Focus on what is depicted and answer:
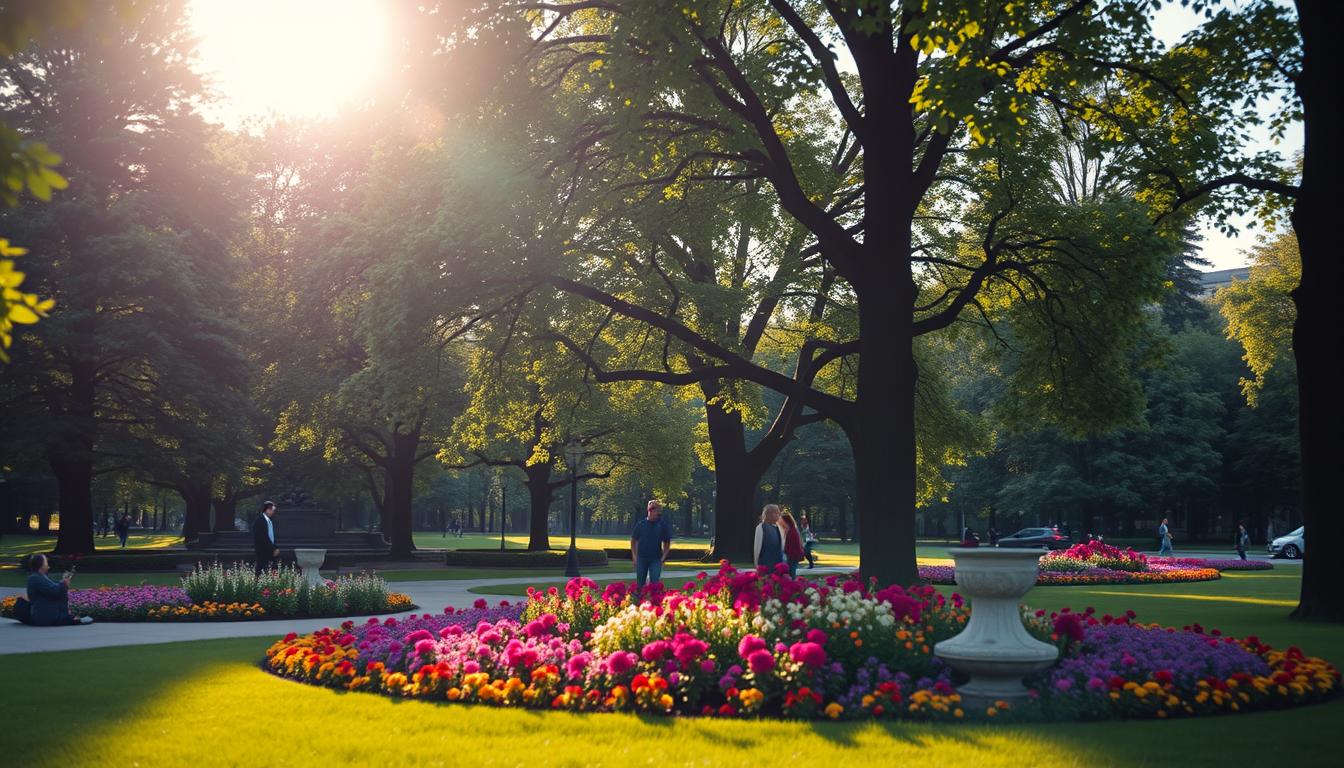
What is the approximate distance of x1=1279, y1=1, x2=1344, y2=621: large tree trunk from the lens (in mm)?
16984

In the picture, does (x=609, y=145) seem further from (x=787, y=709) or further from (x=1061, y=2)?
(x=787, y=709)

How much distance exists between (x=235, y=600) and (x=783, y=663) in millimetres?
13310

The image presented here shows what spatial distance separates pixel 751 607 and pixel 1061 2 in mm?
13886

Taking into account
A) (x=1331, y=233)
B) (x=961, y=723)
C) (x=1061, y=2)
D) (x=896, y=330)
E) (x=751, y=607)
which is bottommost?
(x=961, y=723)

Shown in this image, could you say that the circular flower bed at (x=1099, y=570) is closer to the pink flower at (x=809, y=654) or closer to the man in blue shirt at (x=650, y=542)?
the man in blue shirt at (x=650, y=542)

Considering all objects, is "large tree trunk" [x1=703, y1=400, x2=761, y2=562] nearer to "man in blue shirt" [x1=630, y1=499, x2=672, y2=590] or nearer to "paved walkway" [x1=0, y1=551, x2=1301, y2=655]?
"paved walkway" [x1=0, y1=551, x2=1301, y2=655]

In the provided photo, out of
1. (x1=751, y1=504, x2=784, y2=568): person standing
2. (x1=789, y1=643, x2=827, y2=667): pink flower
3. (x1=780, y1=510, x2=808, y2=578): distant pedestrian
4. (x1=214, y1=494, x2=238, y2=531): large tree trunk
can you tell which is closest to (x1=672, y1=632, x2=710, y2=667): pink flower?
(x1=789, y1=643, x2=827, y2=667): pink flower

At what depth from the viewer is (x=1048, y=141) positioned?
21.1 metres

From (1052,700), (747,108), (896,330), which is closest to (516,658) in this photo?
(1052,700)

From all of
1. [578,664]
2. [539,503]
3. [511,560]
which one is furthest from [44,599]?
[539,503]

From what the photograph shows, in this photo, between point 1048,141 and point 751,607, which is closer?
point 751,607

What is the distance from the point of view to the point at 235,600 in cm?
1955

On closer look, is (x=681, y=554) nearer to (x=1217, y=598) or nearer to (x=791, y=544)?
(x=1217, y=598)

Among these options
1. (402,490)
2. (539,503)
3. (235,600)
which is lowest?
(235,600)
